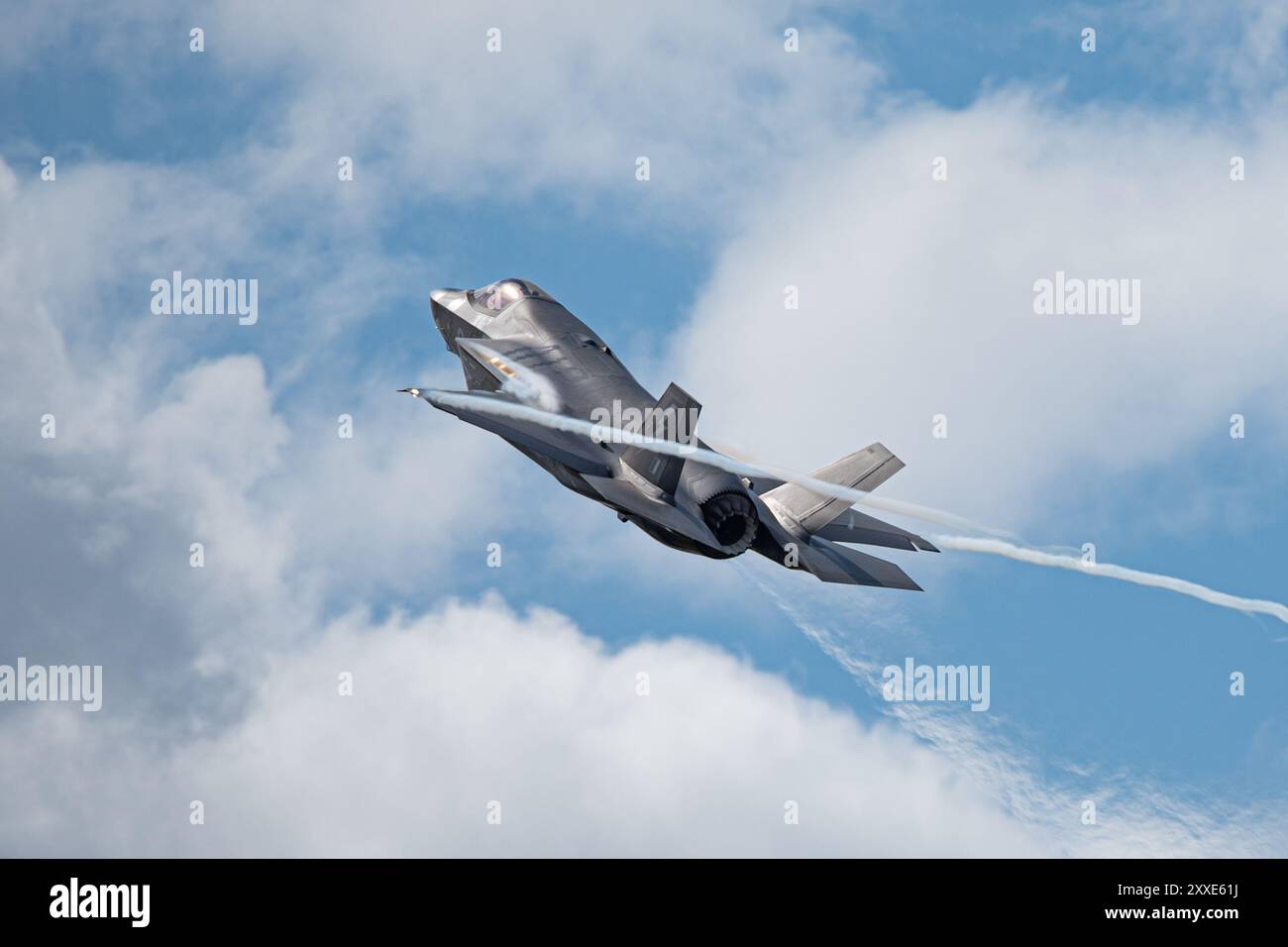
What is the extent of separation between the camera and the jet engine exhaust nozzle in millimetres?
38719

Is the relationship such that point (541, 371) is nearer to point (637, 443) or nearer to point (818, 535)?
point (637, 443)

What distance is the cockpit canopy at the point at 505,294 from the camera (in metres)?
46.9

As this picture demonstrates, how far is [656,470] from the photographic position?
38.9 metres

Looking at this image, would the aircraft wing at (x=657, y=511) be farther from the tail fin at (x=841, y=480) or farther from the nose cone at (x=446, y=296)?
the nose cone at (x=446, y=296)

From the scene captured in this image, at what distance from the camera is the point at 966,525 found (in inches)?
1513

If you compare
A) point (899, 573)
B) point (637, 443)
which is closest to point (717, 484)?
point (637, 443)

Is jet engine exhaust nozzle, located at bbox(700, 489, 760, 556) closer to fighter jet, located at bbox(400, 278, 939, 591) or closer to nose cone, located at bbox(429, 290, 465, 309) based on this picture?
fighter jet, located at bbox(400, 278, 939, 591)

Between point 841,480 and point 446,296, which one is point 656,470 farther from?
point 446,296

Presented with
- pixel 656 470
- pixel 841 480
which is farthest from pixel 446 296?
pixel 841 480

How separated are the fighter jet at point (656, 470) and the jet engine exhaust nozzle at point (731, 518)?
0.07 feet

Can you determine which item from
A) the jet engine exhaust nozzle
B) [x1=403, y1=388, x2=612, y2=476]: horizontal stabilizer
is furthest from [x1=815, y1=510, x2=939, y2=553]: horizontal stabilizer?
[x1=403, y1=388, x2=612, y2=476]: horizontal stabilizer

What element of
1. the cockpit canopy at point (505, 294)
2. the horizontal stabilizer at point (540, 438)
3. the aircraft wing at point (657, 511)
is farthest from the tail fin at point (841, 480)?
the cockpit canopy at point (505, 294)

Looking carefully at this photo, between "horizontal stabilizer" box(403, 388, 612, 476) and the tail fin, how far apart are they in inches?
178
